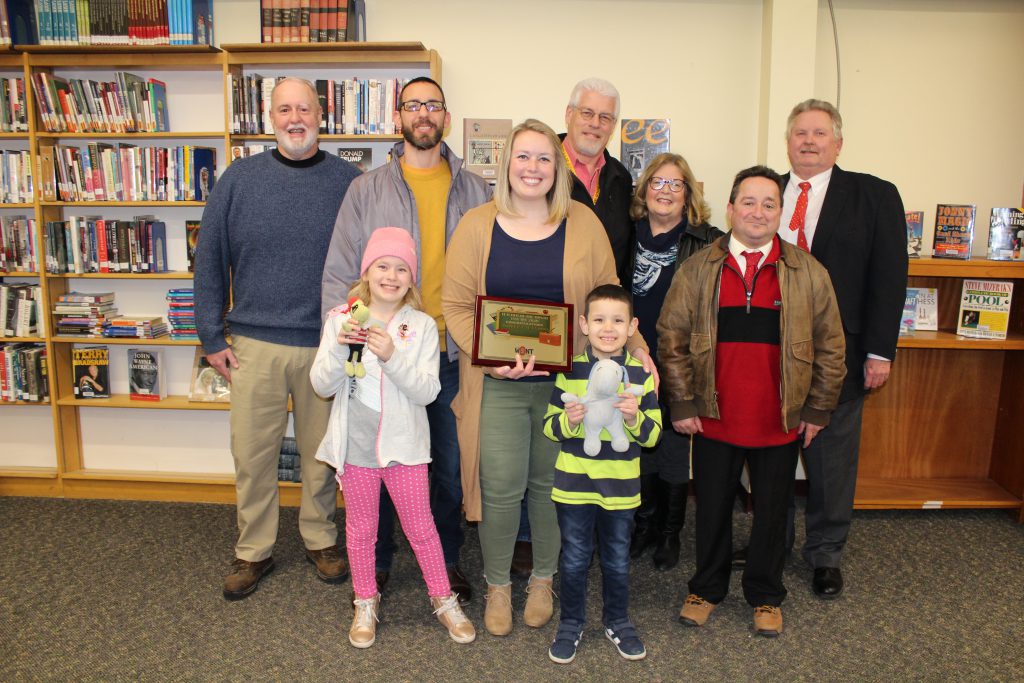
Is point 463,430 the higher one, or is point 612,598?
point 463,430

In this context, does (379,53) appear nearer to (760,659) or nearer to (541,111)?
(541,111)

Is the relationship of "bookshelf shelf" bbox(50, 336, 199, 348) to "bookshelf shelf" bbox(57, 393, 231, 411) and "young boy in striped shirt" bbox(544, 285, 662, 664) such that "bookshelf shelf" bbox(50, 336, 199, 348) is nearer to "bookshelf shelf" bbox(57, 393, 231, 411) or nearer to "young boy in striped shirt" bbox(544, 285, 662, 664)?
"bookshelf shelf" bbox(57, 393, 231, 411)

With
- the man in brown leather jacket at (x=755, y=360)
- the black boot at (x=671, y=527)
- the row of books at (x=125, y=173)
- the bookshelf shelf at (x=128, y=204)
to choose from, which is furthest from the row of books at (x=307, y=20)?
the black boot at (x=671, y=527)

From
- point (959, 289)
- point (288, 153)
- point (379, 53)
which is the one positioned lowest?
point (959, 289)

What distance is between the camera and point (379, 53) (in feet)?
12.4

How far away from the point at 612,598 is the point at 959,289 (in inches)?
114

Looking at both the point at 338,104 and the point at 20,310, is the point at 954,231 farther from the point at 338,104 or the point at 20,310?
the point at 20,310

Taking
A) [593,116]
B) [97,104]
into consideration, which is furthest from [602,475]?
[97,104]

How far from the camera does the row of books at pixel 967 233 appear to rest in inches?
143

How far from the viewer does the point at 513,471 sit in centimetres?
255

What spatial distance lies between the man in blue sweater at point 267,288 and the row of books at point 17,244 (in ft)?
5.76

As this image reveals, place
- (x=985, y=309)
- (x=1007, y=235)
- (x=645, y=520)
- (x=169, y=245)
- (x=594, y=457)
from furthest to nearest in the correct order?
1. (x=169, y=245)
2. (x=985, y=309)
3. (x=1007, y=235)
4. (x=645, y=520)
5. (x=594, y=457)

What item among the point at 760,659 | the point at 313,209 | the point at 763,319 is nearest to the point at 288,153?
the point at 313,209

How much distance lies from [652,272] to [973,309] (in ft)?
6.77
